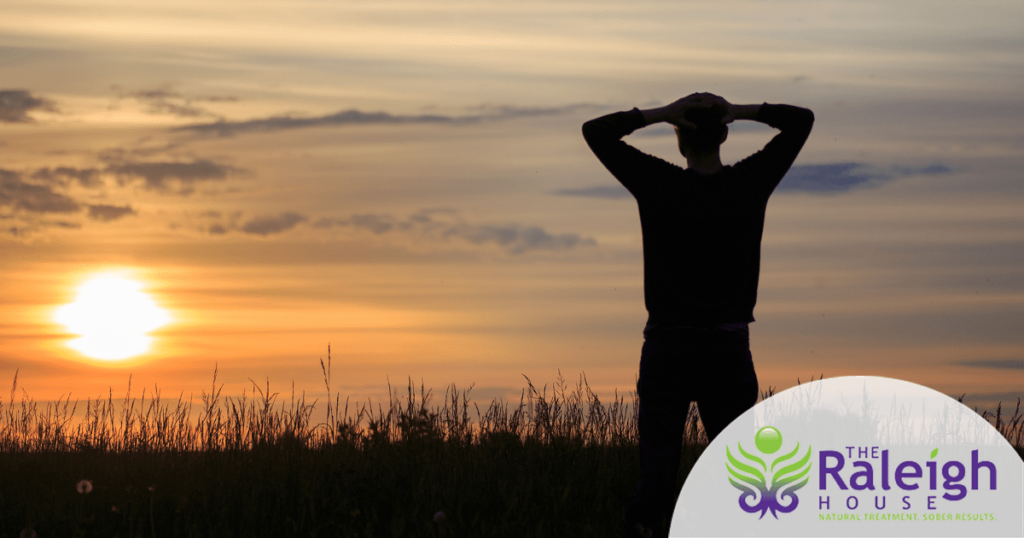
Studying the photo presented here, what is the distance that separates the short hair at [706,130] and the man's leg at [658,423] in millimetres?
1032

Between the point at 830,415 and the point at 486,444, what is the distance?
4.06 metres

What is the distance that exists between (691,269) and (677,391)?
25.3 inches

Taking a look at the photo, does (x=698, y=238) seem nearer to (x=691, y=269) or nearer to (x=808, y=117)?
(x=691, y=269)

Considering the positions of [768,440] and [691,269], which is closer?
[691,269]

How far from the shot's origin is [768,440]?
15.8 ft

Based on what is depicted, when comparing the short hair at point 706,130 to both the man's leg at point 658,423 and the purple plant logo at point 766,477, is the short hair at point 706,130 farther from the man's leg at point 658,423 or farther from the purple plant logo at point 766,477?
the purple plant logo at point 766,477

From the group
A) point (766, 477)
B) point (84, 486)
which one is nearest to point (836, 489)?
point (766, 477)

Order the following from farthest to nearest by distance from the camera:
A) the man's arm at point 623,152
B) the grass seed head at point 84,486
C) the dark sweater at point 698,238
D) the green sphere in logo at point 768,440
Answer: the grass seed head at point 84,486 → the green sphere in logo at point 768,440 → the man's arm at point 623,152 → the dark sweater at point 698,238

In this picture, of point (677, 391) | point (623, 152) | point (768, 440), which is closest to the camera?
point (677, 391)

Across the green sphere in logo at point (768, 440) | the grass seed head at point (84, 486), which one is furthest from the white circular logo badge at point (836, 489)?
the grass seed head at point (84, 486)

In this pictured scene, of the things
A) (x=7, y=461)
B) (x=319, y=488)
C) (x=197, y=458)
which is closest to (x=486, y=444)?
(x=319, y=488)

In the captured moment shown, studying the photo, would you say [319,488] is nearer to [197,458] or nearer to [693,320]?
[197,458]

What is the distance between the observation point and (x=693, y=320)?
13.4 feet

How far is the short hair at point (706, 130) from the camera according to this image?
423cm
